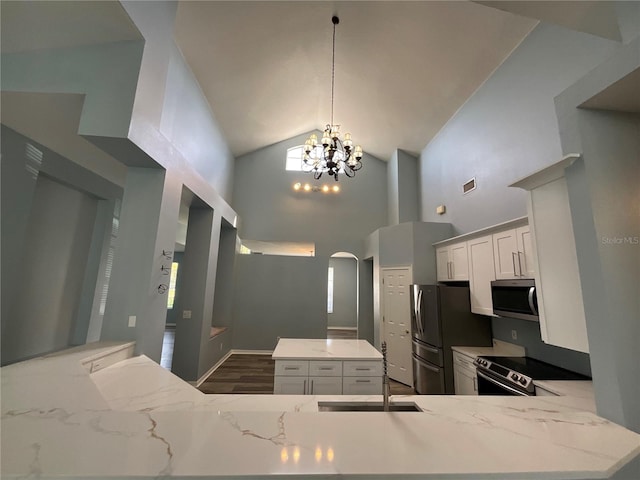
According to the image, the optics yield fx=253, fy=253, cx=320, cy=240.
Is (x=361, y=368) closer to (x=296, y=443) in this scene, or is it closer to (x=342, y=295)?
(x=296, y=443)

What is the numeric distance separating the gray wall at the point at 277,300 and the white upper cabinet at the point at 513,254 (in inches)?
151

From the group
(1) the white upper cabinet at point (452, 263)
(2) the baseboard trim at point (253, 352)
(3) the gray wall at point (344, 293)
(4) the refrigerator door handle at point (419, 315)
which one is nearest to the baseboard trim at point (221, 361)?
(2) the baseboard trim at point (253, 352)

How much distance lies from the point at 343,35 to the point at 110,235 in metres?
4.57

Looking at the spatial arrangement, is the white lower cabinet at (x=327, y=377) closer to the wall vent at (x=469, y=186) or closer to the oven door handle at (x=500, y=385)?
the oven door handle at (x=500, y=385)

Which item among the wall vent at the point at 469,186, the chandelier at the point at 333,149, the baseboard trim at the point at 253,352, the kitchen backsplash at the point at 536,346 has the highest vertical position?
the chandelier at the point at 333,149

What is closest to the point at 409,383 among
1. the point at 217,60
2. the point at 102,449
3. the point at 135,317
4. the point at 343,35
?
the point at 135,317

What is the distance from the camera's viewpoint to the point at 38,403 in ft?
3.51

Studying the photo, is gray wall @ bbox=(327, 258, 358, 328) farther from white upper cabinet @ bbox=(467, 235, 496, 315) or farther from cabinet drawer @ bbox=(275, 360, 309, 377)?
cabinet drawer @ bbox=(275, 360, 309, 377)

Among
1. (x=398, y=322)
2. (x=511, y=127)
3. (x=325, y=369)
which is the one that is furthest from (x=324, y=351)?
(x=511, y=127)

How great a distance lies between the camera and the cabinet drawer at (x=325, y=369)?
2600 mm

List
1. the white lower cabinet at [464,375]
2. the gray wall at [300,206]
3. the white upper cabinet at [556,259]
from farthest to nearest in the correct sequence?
the gray wall at [300,206] → the white lower cabinet at [464,375] → the white upper cabinet at [556,259]

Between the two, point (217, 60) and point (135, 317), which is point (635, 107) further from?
Result: point (217, 60)

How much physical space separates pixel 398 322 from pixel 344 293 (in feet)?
17.8

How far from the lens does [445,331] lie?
341 centimetres
